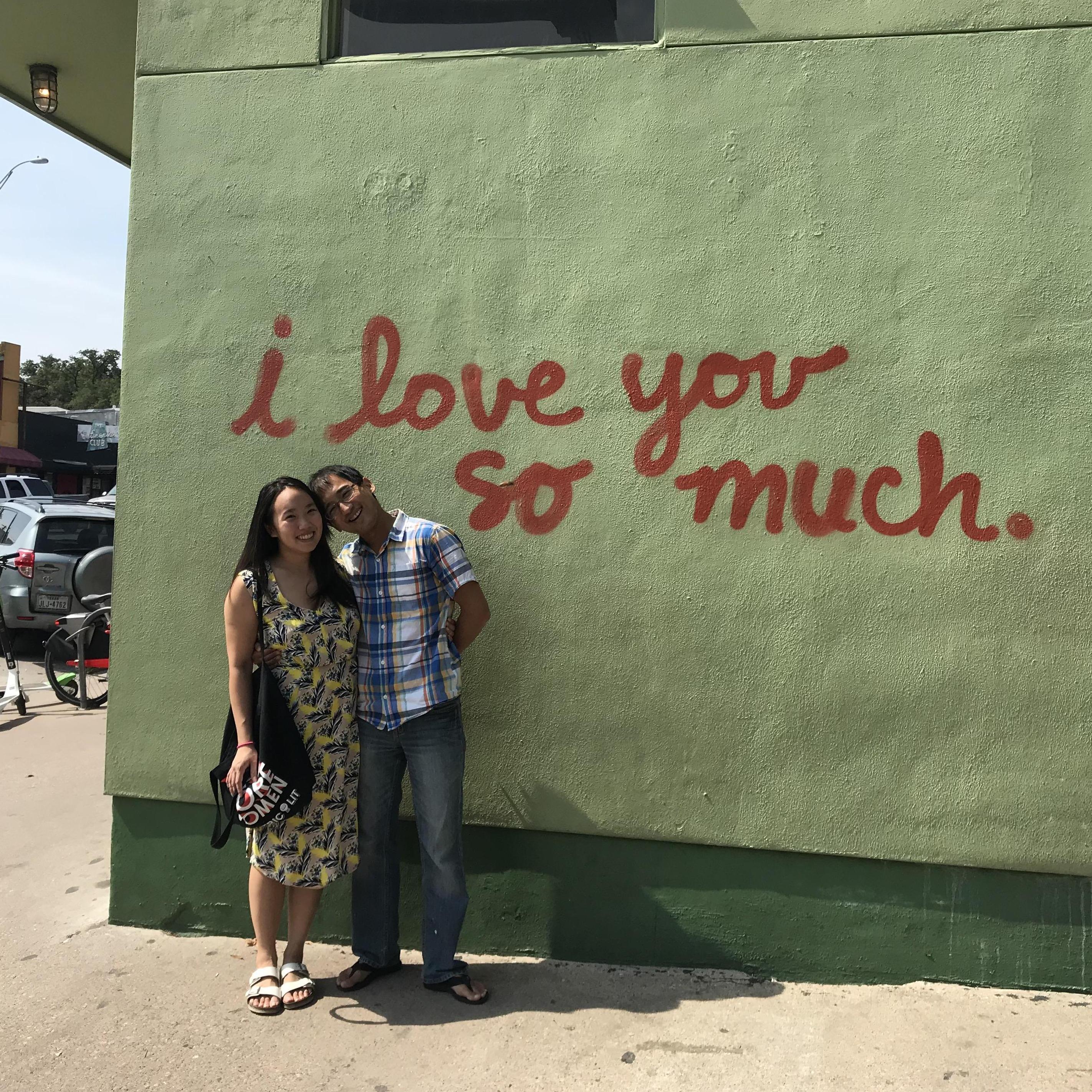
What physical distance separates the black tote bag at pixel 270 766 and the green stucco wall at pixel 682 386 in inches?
23.2

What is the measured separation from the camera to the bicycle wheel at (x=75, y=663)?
8.13m

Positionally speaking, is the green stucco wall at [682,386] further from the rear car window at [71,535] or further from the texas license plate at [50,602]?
the rear car window at [71,535]

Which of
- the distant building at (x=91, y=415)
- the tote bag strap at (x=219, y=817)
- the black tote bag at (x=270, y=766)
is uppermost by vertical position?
the distant building at (x=91, y=415)

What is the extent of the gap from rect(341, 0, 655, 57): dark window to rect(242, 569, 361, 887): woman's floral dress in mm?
2156

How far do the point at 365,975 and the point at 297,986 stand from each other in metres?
0.24

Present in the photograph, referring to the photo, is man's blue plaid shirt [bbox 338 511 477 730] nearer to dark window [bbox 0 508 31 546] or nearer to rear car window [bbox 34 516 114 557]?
rear car window [bbox 34 516 114 557]

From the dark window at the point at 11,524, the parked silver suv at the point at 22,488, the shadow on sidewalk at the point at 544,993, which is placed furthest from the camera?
the parked silver suv at the point at 22,488

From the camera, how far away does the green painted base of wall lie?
3486mm

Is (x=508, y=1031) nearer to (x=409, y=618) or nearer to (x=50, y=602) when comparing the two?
(x=409, y=618)

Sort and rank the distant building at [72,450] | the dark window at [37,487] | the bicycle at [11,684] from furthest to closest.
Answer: the distant building at [72,450], the dark window at [37,487], the bicycle at [11,684]

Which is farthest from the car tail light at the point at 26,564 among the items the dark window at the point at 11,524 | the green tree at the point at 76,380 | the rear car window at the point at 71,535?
the green tree at the point at 76,380

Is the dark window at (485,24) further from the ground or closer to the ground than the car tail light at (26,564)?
further from the ground

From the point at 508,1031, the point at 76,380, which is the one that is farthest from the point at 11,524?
the point at 76,380

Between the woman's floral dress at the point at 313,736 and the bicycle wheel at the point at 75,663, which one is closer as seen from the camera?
the woman's floral dress at the point at 313,736
